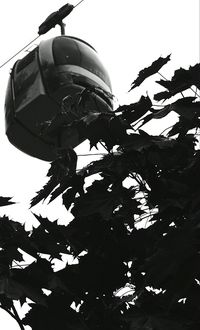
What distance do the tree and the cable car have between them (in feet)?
3.48

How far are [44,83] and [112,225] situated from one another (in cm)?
155

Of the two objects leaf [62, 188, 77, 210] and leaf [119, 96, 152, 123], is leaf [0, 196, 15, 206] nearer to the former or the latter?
leaf [62, 188, 77, 210]

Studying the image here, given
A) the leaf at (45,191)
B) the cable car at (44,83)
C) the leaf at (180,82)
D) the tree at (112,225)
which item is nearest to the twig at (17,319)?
the tree at (112,225)

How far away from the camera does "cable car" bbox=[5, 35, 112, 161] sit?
313 cm

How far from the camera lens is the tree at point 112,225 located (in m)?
1.59

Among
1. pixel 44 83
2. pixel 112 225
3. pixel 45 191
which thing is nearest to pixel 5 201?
pixel 45 191

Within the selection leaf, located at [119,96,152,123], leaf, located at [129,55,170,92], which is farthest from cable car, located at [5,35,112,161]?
leaf, located at [119,96,152,123]

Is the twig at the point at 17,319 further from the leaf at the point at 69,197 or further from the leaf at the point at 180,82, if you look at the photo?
the leaf at the point at 180,82

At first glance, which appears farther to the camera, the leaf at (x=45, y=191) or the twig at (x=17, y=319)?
the leaf at (x=45, y=191)

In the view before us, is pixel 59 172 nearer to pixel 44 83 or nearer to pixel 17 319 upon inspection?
pixel 17 319

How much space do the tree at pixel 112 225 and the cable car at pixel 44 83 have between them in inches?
41.7

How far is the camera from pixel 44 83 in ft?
10.8

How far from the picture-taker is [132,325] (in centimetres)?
150

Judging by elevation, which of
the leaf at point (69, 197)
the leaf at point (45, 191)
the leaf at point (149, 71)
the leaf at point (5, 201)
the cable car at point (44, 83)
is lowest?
the leaf at point (69, 197)
